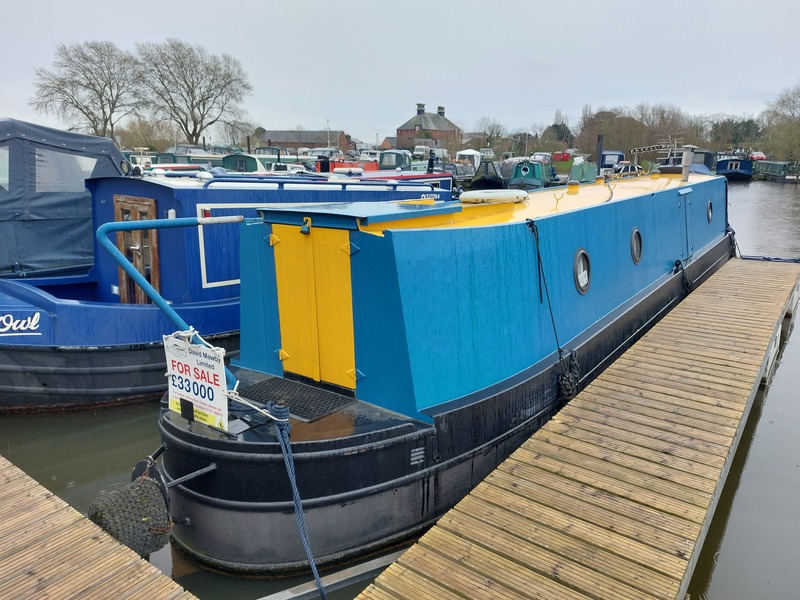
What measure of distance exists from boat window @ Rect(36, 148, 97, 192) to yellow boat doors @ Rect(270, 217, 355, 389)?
5.69m

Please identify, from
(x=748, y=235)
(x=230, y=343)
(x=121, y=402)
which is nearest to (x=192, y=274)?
(x=230, y=343)

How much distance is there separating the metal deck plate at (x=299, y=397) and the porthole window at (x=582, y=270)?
2.69 metres

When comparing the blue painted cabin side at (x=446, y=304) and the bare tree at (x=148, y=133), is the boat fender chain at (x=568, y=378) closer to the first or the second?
the blue painted cabin side at (x=446, y=304)

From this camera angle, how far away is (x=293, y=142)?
86.0 m

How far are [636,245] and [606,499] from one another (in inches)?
178

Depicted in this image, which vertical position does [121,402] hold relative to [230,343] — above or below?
below

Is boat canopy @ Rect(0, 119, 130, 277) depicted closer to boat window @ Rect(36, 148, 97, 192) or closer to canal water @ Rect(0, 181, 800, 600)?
Result: boat window @ Rect(36, 148, 97, 192)

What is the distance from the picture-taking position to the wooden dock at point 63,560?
2740mm

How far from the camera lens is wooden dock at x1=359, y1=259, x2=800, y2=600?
10.0ft

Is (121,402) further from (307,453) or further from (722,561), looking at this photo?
(722,561)

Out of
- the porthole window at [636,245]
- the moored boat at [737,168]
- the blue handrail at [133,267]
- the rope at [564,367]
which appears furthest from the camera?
the moored boat at [737,168]

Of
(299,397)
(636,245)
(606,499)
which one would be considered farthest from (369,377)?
(636,245)

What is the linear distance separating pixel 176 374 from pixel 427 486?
6.22 feet

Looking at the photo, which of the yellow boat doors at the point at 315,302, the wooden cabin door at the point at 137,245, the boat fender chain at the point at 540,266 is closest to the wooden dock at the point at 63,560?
the yellow boat doors at the point at 315,302
